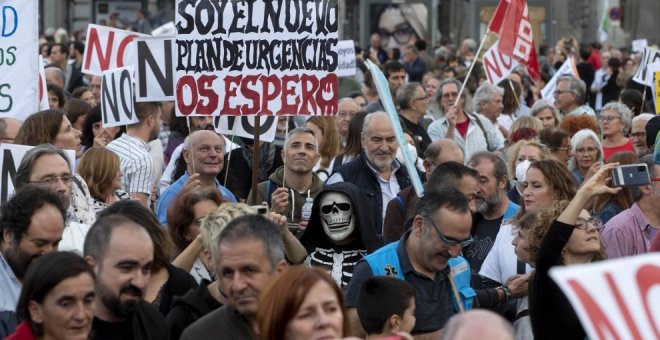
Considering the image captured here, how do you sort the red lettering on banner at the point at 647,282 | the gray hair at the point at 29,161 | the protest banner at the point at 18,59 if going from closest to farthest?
the red lettering on banner at the point at 647,282, the gray hair at the point at 29,161, the protest banner at the point at 18,59

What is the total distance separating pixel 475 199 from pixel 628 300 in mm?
4902

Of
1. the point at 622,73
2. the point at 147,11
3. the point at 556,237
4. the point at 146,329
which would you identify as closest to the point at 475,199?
the point at 556,237

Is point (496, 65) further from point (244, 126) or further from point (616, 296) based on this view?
point (616, 296)

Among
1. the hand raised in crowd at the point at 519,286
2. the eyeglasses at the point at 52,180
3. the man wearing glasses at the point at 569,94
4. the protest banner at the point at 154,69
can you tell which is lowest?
the hand raised in crowd at the point at 519,286

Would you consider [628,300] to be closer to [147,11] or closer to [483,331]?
[483,331]

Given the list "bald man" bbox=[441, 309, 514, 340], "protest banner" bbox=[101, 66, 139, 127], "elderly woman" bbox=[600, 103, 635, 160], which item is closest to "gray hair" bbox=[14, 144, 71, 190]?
"protest banner" bbox=[101, 66, 139, 127]

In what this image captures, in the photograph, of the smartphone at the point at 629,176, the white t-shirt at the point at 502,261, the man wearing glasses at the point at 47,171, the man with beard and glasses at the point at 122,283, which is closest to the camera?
the man with beard and glasses at the point at 122,283

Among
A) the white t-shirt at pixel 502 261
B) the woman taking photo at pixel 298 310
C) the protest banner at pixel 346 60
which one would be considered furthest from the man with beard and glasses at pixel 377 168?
the protest banner at pixel 346 60

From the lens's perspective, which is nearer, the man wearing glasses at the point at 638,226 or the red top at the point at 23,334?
the red top at the point at 23,334

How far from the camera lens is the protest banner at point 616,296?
144 inches

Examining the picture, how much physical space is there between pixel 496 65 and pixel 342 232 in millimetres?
8803

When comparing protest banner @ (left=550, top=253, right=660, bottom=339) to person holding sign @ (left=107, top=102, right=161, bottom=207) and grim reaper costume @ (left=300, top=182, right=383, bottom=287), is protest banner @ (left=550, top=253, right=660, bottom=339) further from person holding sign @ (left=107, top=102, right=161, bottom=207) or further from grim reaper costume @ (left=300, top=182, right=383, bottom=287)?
person holding sign @ (left=107, top=102, right=161, bottom=207)

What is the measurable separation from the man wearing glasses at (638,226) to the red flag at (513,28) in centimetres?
825

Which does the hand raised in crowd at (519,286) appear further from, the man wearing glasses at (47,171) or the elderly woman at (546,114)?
the elderly woman at (546,114)
